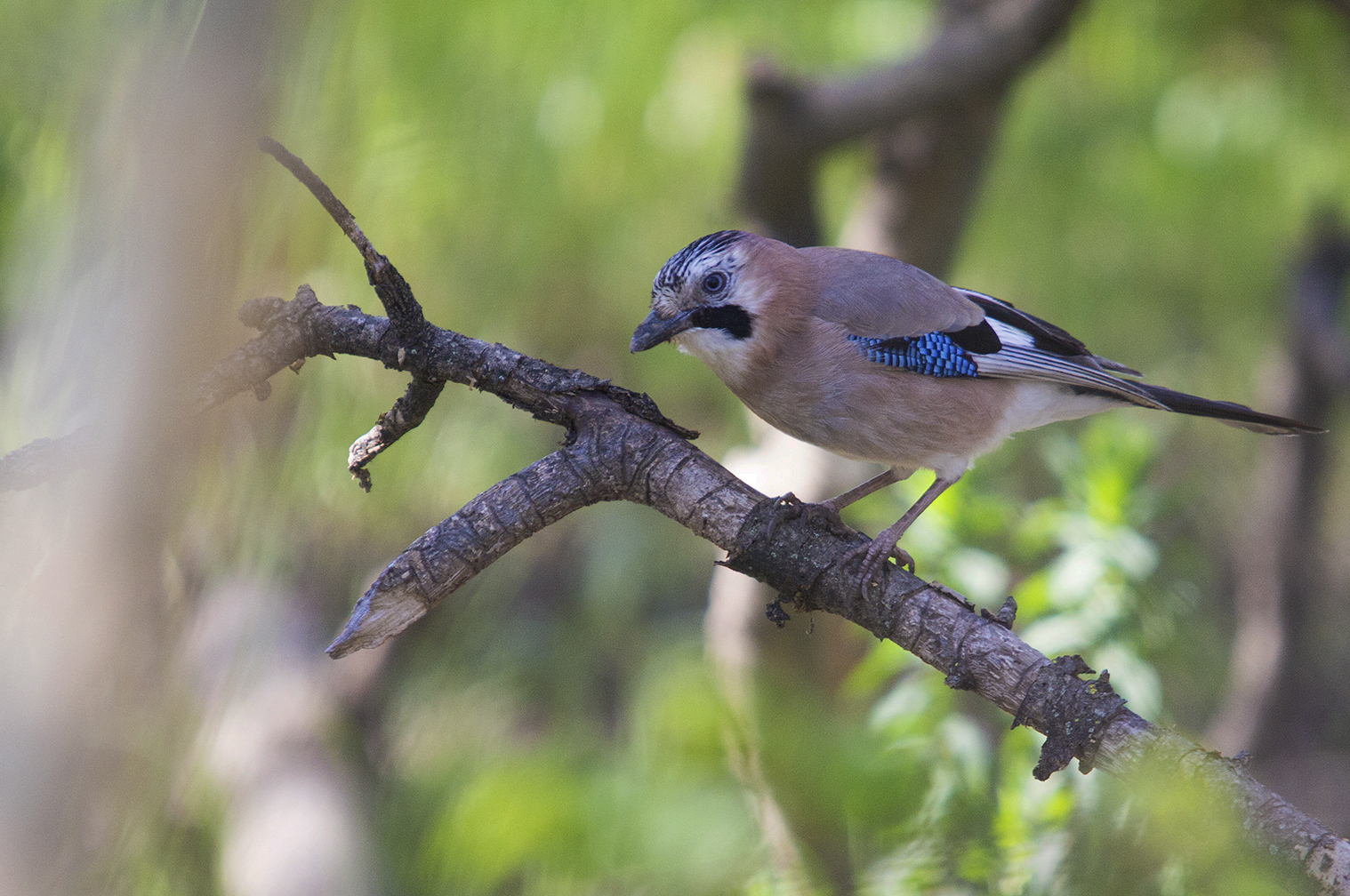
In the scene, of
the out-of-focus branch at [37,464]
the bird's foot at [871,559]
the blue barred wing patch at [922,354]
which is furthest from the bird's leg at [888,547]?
the out-of-focus branch at [37,464]

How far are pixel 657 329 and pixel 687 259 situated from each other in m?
0.18

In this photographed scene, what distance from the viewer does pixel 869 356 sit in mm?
2055

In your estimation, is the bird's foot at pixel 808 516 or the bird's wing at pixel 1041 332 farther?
the bird's wing at pixel 1041 332

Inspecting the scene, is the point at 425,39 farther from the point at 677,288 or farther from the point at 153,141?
the point at 153,141

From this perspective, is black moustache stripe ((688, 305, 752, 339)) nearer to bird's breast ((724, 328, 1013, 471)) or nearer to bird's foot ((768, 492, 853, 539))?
bird's breast ((724, 328, 1013, 471))

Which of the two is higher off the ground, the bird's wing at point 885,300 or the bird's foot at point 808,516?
the bird's wing at point 885,300

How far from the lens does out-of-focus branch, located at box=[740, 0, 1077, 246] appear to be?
3.11 m

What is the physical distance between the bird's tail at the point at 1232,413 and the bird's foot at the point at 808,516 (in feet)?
2.53

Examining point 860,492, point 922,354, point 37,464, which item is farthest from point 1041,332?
point 37,464

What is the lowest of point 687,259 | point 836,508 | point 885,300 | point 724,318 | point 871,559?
point 871,559

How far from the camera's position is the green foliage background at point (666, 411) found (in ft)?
4.14

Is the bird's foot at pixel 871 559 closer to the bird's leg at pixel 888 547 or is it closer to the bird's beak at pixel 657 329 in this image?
the bird's leg at pixel 888 547

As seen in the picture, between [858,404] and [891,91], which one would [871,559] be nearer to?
[858,404]

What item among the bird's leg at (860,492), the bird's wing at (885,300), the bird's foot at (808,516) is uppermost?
the bird's wing at (885,300)
